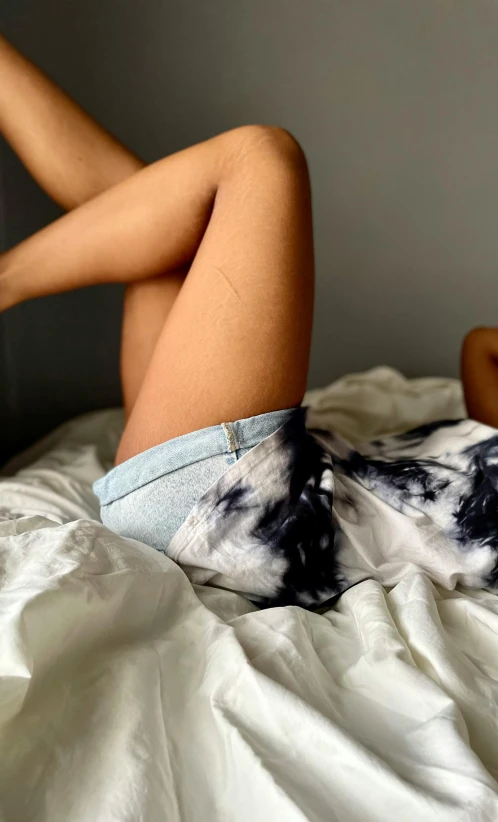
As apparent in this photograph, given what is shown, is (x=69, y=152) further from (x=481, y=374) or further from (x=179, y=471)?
(x=481, y=374)

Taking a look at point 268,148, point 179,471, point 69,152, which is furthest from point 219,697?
point 69,152

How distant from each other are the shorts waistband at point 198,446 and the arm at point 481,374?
0.51 meters

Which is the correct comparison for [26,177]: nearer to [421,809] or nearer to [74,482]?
[74,482]

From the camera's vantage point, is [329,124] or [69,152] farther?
[329,124]

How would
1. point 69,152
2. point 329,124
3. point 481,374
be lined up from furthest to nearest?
point 329,124, point 481,374, point 69,152

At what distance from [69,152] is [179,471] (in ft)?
1.58

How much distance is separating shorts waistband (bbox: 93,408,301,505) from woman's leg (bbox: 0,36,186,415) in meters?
0.28

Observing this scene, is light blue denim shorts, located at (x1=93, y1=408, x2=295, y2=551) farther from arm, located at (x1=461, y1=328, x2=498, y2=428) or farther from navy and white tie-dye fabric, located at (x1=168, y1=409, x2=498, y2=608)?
arm, located at (x1=461, y1=328, x2=498, y2=428)

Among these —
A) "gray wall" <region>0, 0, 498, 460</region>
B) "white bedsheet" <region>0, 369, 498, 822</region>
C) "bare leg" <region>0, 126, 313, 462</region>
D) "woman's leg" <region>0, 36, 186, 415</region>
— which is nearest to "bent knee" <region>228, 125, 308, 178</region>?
"bare leg" <region>0, 126, 313, 462</region>

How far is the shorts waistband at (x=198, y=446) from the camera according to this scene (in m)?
0.72

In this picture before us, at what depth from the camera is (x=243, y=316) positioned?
2.39ft

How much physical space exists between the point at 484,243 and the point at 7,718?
142 cm

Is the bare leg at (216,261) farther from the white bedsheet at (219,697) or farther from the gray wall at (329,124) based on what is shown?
the gray wall at (329,124)

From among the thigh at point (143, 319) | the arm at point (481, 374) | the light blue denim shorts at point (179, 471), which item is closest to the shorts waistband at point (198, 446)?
the light blue denim shorts at point (179, 471)
